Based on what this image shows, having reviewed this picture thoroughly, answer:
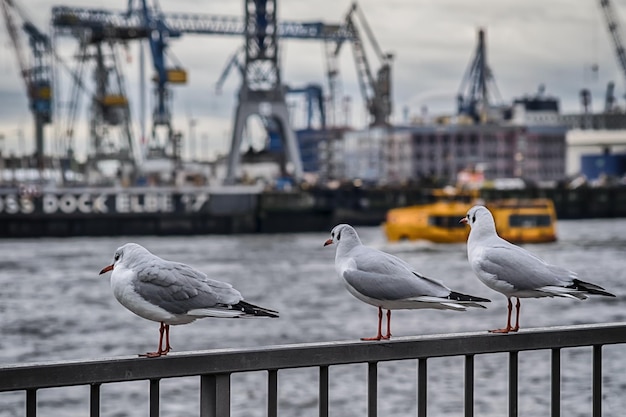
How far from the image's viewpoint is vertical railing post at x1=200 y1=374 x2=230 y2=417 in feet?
13.3

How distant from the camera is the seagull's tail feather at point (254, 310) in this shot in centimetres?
392

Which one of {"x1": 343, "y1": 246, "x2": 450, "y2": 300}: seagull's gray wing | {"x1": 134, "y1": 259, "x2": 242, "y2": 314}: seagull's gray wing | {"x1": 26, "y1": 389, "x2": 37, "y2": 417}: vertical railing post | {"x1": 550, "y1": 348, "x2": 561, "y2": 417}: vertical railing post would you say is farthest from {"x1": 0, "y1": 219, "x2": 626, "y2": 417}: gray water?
{"x1": 550, "y1": 348, "x2": 561, "y2": 417}: vertical railing post

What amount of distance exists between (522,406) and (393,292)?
1130 centimetres

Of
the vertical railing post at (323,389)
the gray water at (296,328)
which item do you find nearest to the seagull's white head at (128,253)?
the vertical railing post at (323,389)

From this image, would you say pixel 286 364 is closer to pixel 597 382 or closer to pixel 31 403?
pixel 31 403

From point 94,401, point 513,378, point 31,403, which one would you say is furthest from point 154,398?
point 513,378

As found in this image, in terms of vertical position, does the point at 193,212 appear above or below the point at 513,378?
below

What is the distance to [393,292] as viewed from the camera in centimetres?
439

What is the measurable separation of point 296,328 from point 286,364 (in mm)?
20270

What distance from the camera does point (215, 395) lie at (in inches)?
160

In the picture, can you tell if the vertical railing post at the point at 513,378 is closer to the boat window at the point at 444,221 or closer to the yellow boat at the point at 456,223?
the yellow boat at the point at 456,223

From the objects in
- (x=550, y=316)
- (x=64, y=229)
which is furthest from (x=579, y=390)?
(x=64, y=229)

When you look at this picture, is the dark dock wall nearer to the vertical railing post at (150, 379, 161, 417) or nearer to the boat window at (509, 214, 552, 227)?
the boat window at (509, 214, 552, 227)

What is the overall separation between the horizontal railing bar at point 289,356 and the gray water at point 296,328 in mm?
4492
